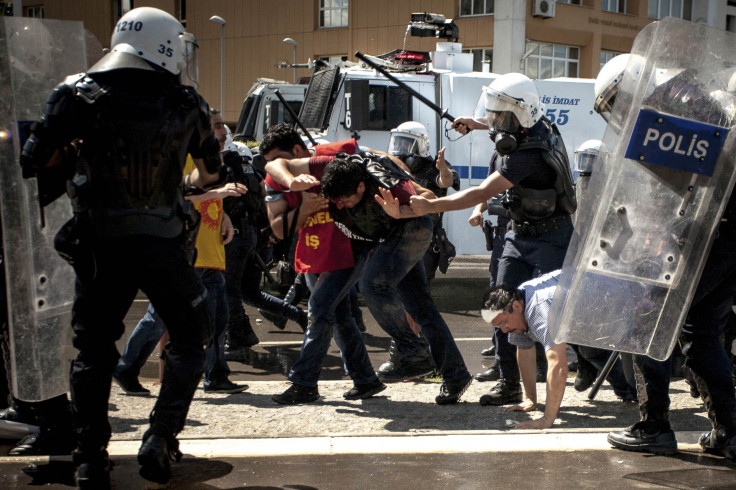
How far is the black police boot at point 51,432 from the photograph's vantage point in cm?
405

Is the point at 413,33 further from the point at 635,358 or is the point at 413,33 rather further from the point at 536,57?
the point at 536,57

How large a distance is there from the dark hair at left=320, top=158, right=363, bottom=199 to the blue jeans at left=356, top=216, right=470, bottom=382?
426 millimetres

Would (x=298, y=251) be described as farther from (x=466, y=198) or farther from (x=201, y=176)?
(x=201, y=176)

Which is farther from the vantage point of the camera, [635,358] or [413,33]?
[413,33]

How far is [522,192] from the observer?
5.11 m

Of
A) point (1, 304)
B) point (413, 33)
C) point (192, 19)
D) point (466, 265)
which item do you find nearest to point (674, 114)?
point (1, 304)

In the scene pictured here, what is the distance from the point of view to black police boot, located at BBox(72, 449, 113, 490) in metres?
3.45

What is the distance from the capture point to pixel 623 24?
28609 mm

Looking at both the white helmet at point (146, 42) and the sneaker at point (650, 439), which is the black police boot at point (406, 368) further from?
the white helmet at point (146, 42)

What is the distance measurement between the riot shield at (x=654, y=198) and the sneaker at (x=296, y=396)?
154 cm

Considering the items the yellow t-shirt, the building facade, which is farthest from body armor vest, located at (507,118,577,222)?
the building facade

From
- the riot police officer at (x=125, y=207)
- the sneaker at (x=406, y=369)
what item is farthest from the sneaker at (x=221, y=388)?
the riot police officer at (x=125, y=207)

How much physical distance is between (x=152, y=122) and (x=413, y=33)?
1005cm

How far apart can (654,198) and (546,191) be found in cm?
108
